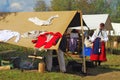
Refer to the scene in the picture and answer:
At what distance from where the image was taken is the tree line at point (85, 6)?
6475 cm

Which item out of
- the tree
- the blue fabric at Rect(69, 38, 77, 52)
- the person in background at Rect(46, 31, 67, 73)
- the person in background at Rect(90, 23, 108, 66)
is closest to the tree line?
the tree

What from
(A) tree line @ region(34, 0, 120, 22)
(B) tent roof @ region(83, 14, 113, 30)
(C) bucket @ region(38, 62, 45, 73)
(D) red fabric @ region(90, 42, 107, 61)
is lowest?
(C) bucket @ region(38, 62, 45, 73)

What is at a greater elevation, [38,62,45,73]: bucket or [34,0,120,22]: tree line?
[34,0,120,22]: tree line

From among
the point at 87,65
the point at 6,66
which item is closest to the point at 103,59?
the point at 87,65

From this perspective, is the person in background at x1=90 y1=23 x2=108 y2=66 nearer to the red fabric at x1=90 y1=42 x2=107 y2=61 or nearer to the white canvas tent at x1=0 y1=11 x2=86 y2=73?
the red fabric at x1=90 y1=42 x2=107 y2=61

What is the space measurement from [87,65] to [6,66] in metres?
3.24

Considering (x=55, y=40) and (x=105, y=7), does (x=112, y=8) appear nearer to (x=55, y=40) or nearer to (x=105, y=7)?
(x=105, y=7)

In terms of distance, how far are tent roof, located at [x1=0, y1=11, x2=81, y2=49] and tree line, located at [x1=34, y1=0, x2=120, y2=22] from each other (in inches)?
1863

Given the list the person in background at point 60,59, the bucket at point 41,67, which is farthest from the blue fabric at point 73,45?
the bucket at point 41,67

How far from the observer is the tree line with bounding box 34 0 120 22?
64750mm

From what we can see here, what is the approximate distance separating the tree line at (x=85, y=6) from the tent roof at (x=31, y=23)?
47.3 meters

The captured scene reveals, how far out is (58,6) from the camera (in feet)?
219

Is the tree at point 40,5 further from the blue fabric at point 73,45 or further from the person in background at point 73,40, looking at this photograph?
the person in background at point 73,40

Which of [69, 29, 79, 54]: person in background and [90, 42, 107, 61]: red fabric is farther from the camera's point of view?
[69, 29, 79, 54]: person in background
